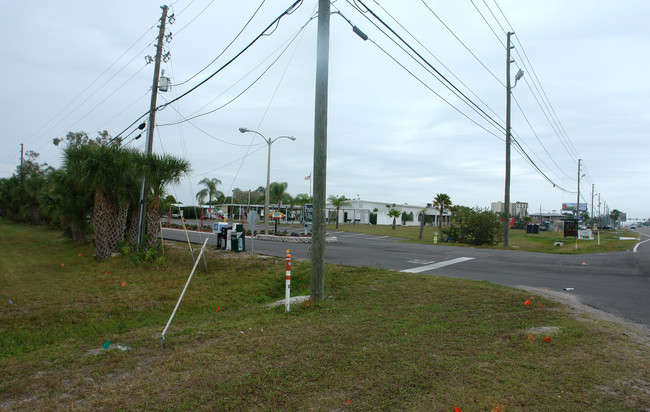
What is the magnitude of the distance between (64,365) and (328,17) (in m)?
7.42

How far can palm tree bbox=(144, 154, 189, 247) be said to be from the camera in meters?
14.3

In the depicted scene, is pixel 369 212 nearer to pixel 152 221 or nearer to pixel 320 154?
pixel 152 221

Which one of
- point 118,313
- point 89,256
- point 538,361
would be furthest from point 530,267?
point 89,256

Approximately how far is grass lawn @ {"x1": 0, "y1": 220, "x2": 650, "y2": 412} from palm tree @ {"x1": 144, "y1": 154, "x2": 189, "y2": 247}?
5.63 m

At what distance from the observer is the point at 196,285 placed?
10.3 metres

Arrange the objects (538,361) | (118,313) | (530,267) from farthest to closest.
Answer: (530,267) < (118,313) < (538,361)

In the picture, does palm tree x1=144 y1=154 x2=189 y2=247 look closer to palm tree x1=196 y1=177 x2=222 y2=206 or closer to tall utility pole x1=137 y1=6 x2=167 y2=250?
tall utility pole x1=137 y1=6 x2=167 y2=250

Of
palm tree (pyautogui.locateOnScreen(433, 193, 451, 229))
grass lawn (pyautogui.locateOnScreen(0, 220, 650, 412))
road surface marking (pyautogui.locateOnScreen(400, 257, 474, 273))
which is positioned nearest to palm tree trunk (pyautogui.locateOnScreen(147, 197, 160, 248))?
grass lawn (pyautogui.locateOnScreen(0, 220, 650, 412))

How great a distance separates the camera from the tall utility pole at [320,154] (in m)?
7.81

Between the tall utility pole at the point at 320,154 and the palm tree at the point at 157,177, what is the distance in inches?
340

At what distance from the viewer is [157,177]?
46.9 ft

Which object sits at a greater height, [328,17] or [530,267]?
[328,17]

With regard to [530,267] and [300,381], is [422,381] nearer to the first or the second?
[300,381]

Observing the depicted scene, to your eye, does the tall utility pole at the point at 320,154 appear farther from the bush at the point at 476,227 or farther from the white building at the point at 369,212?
the white building at the point at 369,212
